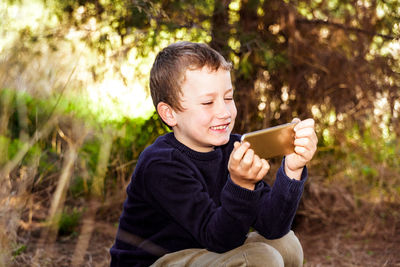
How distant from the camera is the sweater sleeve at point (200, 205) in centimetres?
166

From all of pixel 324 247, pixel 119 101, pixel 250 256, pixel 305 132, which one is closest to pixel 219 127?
pixel 305 132

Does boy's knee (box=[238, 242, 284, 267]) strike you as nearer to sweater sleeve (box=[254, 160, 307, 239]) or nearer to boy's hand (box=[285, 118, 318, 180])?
sweater sleeve (box=[254, 160, 307, 239])

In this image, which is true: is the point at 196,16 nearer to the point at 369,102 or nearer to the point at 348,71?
the point at 348,71

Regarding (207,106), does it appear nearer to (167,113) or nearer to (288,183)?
(167,113)

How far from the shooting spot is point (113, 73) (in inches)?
121

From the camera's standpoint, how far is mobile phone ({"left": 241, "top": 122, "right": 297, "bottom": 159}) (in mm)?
1640

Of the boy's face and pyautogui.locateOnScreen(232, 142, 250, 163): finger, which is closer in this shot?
pyautogui.locateOnScreen(232, 142, 250, 163): finger

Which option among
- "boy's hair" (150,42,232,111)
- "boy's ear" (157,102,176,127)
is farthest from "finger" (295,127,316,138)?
"boy's ear" (157,102,176,127)

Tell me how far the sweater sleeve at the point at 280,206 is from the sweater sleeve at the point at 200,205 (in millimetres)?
102

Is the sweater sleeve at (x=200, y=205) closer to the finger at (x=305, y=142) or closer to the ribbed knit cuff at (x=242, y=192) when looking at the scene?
the ribbed knit cuff at (x=242, y=192)

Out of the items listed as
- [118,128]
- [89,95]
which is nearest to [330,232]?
[118,128]

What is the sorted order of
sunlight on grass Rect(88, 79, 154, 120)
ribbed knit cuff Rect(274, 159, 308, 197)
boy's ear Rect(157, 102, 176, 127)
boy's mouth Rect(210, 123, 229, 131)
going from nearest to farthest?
ribbed knit cuff Rect(274, 159, 308, 197) → boy's mouth Rect(210, 123, 229, 131) → boy's ear Rect(157, 102, 176, 127) → sunlight on grass Rect(88, 79, 154, 120)

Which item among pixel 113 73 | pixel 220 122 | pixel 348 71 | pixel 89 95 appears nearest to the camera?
pixel 220 122

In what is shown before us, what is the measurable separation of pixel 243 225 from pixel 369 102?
1.95 m
